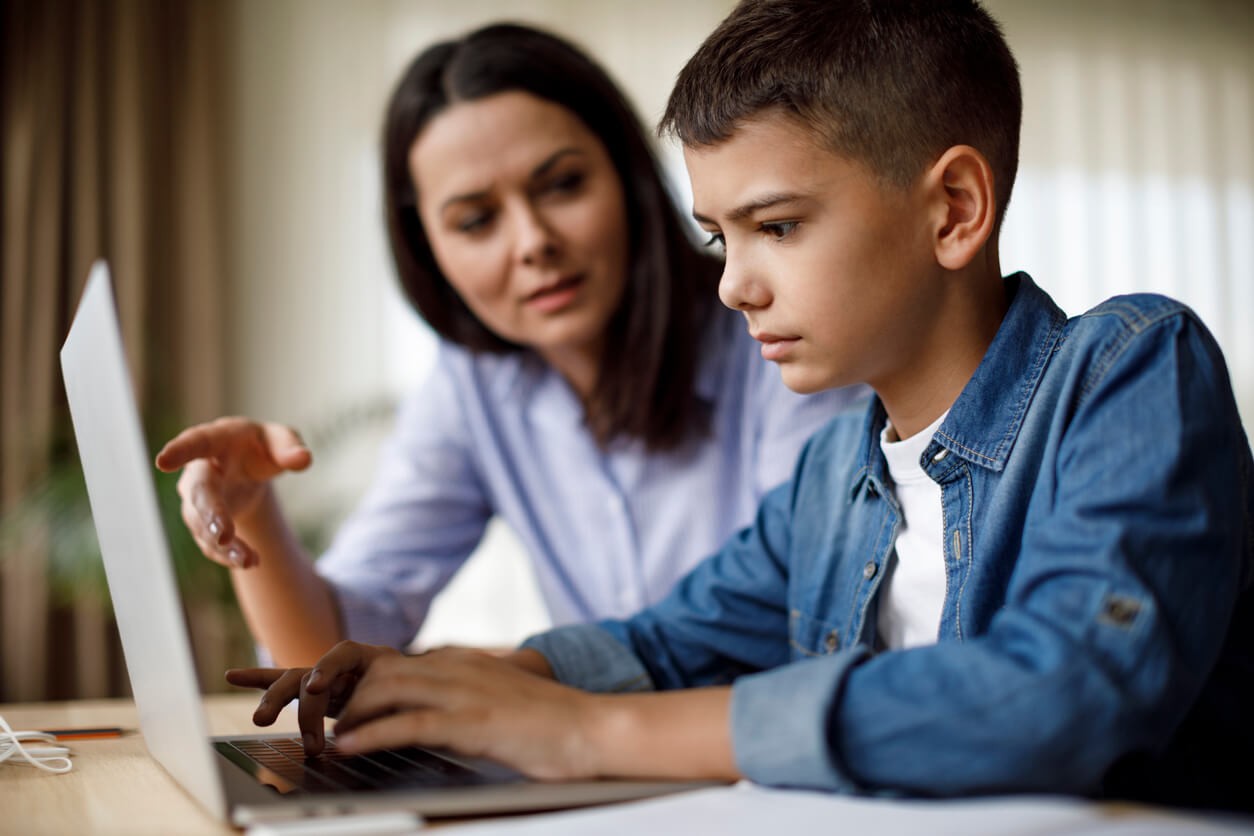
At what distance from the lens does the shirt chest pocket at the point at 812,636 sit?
84 cm

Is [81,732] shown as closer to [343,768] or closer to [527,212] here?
[343,768]

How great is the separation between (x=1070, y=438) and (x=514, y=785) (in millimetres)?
375

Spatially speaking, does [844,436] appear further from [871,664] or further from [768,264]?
[871,664]

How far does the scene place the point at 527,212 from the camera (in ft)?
4.22

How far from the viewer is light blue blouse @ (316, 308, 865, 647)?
1.39 meters

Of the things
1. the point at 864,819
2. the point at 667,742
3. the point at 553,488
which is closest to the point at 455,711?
the point at 667,742

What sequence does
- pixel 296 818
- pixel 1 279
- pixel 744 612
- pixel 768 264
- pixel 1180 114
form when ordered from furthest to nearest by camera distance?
pixel 1180 114, pixel 1 279, pixel 744 612, pixel 768 264, pixel 296 818

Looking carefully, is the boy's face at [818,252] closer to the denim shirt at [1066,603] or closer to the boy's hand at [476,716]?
the denim shirt at [1066,603]

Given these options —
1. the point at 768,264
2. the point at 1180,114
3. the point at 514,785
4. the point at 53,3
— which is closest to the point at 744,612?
the point at 768,264

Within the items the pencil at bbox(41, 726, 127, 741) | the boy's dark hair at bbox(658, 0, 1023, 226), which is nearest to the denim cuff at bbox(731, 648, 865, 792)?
the boy's dark hair at bbox(658, 0, 1023, 226)

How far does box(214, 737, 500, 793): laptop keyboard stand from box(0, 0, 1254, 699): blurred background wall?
2.06 metres

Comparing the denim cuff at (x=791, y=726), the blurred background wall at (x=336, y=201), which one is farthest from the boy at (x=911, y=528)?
the blurred background wall at (x=336, y=201)

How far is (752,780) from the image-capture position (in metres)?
0.55

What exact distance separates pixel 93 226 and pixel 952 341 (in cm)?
271
